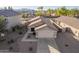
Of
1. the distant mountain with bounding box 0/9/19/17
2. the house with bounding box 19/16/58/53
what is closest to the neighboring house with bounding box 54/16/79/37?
the house with bounding box 19/16/58/53

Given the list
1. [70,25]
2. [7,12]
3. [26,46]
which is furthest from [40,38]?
[7,12]

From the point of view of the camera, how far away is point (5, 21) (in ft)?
12.6

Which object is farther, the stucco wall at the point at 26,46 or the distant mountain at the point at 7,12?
the stucco wall at the point at 26,46

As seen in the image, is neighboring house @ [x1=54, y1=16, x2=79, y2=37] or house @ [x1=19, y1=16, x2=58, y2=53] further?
house @ [x1=19, y1=16, x2=58, y2=53]

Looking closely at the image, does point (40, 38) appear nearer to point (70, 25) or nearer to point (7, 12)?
point (70, 25)

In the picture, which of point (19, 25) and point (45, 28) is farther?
point (45, 28)

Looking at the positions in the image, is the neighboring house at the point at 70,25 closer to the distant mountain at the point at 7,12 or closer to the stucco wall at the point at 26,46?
the stucco wall at the point at 26,46

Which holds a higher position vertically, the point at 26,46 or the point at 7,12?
the point at 7,12

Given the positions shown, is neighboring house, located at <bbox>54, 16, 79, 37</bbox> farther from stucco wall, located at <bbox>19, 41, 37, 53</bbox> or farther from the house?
stucco wall, located at <bbox>19, 41, 37, 53</bbox>

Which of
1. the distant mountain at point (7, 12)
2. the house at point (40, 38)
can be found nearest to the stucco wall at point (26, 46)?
the house at point (40, 38)

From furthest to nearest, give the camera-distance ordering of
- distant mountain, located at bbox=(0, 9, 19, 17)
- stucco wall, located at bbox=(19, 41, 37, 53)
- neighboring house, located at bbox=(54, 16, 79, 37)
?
stucco wall, located at bbox=(19, 41, 37, 53) < neighboring house, located at bbox=(54, 16, 79, 37) < distant mountain, located at bbox=(0, 9, 19, 17)
